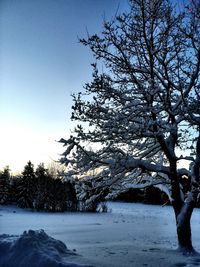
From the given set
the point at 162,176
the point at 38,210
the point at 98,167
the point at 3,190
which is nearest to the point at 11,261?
the point at 98,167

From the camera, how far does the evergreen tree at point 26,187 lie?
4584cm

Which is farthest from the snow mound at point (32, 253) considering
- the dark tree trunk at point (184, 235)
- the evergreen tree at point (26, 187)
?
the evergreen tree at point (26, 187)

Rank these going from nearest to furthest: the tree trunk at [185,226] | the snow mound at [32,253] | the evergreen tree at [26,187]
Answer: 1. the snow mound at [32,253]
2. the tree trunk at [185,226]
3. the evergreen tree at [26,187]

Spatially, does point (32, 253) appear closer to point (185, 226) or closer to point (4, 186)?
point (185, 226)

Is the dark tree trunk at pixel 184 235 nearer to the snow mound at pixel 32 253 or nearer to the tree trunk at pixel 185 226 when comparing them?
the tree trunk at pixel 185 226

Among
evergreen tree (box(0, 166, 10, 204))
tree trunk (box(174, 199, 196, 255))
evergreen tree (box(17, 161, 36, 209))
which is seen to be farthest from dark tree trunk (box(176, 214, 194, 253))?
evergreen tree (box(0, 166, 10, 204))

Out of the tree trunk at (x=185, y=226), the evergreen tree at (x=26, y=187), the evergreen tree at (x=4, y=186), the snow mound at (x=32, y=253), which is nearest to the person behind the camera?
the snow mound at (x=32, y=253)

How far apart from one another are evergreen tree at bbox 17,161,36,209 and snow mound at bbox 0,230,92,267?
37.0 meters

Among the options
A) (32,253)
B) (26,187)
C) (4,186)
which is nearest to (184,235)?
(32,253)

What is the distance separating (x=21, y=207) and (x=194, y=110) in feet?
135

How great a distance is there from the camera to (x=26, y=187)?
47.6 meters

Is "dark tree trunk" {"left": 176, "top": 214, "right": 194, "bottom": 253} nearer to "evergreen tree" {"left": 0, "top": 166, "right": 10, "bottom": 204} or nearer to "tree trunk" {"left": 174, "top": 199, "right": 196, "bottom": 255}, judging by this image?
"tree trunk" {"left": 174, "top": 199, "right": 196, "bottom": 255}

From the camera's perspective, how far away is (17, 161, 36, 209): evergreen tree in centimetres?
4584

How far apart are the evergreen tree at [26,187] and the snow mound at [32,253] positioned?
37020mm
